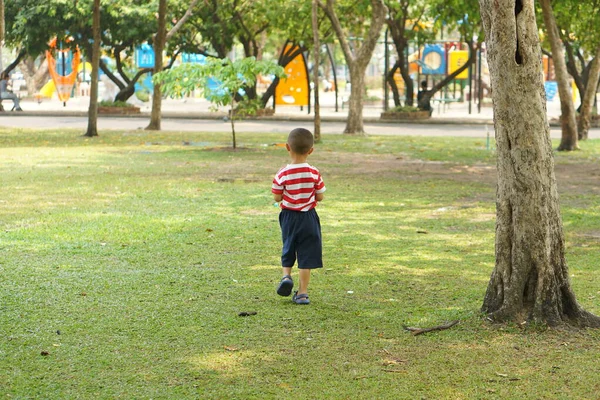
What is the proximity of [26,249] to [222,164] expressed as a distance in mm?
8962

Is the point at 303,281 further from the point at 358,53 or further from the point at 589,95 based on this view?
the point at 358,53

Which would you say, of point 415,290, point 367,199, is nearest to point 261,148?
point 367,199

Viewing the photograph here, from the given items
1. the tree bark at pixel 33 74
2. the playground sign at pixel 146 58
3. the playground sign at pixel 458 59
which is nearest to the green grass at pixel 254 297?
the playground sign at pixel 458 59

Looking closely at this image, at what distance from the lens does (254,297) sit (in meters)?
6.90

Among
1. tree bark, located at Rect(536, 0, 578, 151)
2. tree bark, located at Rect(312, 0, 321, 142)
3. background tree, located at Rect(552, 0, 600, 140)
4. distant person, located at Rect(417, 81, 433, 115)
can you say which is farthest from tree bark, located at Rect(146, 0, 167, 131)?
distant person, located at Rect(417, 81, 433, 115)

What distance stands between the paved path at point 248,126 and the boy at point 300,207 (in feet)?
67.7

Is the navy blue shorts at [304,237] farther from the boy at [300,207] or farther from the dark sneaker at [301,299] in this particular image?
the dark sneaker at [301,299]

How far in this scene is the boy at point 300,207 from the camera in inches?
260

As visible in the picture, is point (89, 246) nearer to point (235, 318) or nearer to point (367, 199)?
point (235, 318)

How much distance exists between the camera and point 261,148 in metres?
21.0

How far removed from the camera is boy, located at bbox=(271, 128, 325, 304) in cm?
661

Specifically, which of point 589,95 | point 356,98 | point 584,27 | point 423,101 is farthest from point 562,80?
point 423,101

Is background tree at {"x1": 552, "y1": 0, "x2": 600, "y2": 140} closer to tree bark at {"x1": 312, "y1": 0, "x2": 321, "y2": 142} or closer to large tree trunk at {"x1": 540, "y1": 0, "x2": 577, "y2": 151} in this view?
large tree trunk at {"x1": 540, "y1": 0, "x2": 577, "y2": 151}

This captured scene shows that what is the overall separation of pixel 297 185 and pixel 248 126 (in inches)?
947
